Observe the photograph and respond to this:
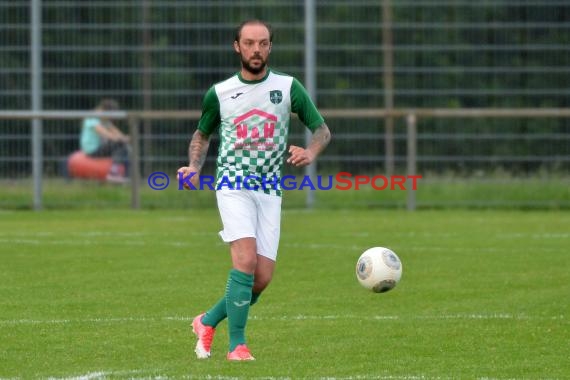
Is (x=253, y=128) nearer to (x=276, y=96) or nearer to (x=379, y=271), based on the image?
(x=276, y=96)

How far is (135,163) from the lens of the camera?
2084cm

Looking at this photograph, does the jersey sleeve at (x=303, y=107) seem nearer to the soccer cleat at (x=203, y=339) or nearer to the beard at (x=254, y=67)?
the beard at (x=254, y=67)

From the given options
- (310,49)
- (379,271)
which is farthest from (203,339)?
(310,49)

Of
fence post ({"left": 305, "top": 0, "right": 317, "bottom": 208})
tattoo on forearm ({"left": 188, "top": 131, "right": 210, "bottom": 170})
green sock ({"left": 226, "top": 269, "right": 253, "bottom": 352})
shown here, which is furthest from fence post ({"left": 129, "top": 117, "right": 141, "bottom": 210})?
green sock ({"left": 226, "top": 269, "right": 253, "bottom": 352})

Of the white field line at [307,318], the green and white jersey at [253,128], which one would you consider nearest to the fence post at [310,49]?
the white field line at [307,318]

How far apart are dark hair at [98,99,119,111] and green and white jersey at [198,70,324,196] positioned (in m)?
13.5

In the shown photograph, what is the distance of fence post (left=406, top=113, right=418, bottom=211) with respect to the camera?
810 inches

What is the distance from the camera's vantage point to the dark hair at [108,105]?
841 inches

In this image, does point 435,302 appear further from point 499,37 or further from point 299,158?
point 499,37

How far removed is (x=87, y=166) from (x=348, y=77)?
4209 mm

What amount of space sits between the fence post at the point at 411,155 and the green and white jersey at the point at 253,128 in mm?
12619

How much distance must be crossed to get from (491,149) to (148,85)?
17.5 feet

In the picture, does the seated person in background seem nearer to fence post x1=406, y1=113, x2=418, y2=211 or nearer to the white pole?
the white pole

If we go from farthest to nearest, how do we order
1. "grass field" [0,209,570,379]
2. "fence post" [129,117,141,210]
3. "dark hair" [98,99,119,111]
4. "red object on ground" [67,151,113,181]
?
"dark hair" [98,99,119,111] < "red object on ground" [67,151,113,181] < "fence post" [129,117,141,210] < "grass field" [0,209,570,379]
